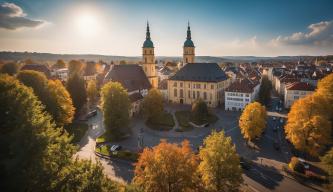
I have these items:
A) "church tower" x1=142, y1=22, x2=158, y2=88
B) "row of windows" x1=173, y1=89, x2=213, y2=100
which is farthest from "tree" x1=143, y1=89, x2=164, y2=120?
"church tower" x1=142, y1=22, x2=158, y2=88

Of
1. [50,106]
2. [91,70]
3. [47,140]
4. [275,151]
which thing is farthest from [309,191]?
[91,70]

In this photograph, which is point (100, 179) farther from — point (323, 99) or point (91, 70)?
point (91, 70)

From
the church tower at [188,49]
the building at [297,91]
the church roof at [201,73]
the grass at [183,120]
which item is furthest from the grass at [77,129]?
the building at [297,91]

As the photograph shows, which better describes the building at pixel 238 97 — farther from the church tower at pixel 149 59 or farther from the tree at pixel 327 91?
the church tower at pixel 149 59

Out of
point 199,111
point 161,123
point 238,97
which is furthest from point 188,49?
point 161,123

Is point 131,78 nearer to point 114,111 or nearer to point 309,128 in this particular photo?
point 114,111
